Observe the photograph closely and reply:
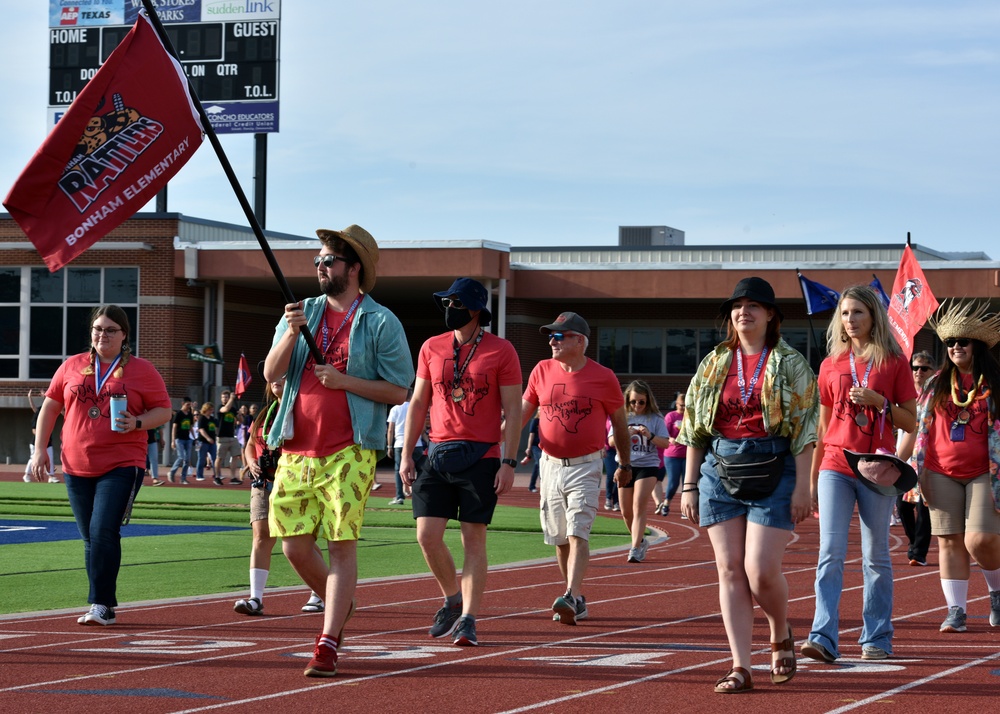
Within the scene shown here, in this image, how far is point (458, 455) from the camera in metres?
8.20

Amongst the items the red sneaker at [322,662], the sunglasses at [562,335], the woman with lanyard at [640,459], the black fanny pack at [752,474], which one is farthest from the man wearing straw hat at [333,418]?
the woman with lanyard at [640,459]

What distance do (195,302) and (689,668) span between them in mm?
37084

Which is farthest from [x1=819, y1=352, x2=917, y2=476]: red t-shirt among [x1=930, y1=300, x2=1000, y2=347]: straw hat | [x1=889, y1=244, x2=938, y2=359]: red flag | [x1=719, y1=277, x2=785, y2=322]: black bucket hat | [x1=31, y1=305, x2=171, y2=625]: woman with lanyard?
[x1=889, y1=244, x2=938, y2=359]: red flag

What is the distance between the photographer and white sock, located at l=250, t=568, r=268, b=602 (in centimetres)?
954

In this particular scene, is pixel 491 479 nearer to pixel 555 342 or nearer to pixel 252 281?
pixel 555 342

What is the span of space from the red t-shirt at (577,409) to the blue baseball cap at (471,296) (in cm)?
132

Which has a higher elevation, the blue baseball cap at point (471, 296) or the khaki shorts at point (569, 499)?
the blue baseball cap at point (471, 296)

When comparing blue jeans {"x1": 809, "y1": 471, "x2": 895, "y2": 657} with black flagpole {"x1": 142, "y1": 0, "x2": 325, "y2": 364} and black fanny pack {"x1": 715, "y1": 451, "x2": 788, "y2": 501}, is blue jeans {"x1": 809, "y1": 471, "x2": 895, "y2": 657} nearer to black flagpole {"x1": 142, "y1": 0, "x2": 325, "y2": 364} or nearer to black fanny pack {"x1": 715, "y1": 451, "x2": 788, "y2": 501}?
black fanny pack {"x1": 715, "y1": 451, "x2": 788, "y2": 501}

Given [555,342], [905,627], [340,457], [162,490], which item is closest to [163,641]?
[340,457]

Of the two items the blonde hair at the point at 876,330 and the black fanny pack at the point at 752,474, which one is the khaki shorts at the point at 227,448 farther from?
the black fanny pack at the point at 752,474

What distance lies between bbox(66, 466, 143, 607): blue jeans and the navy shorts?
2066 millimetres

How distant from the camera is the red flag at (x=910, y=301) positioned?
19.6m

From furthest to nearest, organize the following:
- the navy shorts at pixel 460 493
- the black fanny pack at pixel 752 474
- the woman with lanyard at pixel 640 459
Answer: the woman with lanyard at pixel 640 459, the navy shorts at pixel 460 493, the black fanny pack at pixel 752 474

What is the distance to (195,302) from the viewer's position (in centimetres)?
4281
